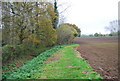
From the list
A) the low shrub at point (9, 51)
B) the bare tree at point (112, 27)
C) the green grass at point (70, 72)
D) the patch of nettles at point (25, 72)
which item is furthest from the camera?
the bare tree at point (112, 27)

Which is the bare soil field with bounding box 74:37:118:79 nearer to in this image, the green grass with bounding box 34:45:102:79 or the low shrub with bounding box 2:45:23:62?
the green grass with bounding box 34:45:102:79

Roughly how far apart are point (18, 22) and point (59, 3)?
9016 millimetres

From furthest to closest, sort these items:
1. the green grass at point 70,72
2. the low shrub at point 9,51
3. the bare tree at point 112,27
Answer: the bare tree at point 112,27, the low shrub at point 9,51, the green grass at point 70,72

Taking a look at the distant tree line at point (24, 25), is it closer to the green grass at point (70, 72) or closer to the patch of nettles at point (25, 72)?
the patch of nettles at point (25, 72)

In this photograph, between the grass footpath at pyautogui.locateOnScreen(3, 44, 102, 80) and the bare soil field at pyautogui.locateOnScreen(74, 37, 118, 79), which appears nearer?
the grass footpath at pyautogui.locateOnScreen(3, 44, 102, 80)

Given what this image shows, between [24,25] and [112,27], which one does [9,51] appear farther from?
[112,27]

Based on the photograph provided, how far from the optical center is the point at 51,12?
8.94m

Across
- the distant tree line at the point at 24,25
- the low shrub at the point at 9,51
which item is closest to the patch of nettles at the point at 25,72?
the low shrub at the point at 9,51

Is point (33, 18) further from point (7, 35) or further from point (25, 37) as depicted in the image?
point (7, 35)

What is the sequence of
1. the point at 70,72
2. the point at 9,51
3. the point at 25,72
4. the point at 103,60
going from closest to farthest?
the point at 70,72 → the point at 25,72 → the point at 103,60 → the point at 9,51

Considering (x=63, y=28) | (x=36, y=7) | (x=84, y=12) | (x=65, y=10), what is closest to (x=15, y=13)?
(x=36, y=7)

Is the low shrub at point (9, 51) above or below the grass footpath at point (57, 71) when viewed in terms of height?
above

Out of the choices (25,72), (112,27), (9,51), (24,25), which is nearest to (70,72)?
(25,72)

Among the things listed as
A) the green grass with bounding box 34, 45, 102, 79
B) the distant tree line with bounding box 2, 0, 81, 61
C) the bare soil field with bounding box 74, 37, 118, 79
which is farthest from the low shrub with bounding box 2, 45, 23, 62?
the bare soil field with bounding box 74, 37, 118, 79
